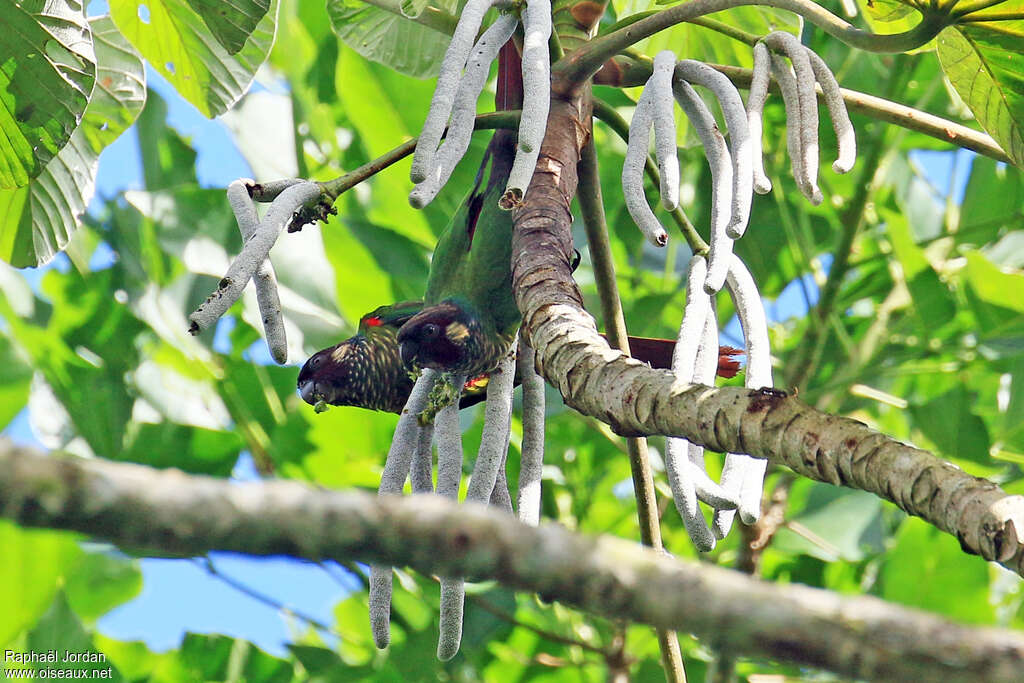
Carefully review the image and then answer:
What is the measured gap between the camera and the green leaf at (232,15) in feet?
4.80

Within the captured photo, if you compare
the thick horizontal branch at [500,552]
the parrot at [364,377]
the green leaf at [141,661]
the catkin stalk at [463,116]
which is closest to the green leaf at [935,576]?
the parrot at [364,377]

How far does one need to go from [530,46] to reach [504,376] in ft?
1.19

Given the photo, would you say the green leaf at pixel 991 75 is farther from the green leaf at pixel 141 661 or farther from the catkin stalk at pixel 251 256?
the green leaf at pixel 141 661

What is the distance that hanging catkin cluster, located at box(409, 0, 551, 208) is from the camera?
102 cm

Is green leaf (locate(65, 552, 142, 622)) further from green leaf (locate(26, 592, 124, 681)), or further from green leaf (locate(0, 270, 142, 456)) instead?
green leaf (locate(26, 592, 124, 681))

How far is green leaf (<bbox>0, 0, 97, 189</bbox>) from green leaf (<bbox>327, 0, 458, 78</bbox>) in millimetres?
509

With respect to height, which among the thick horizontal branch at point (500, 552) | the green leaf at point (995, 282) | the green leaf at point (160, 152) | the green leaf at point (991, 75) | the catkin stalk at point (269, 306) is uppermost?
the green leaf at point (160, 152)

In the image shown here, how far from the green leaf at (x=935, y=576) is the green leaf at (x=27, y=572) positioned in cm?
175

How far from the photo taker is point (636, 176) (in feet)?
3.73

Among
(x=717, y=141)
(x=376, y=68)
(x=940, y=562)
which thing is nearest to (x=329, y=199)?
(x=717, y=141)

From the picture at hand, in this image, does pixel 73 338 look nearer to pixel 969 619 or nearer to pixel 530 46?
pixel 530 46

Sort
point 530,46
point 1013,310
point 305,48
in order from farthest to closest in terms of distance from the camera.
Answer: point 305,48 → point 1013,310 → point 530,46

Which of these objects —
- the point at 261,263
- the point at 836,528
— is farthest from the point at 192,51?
the point at 836,528

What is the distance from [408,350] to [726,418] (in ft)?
1.38
